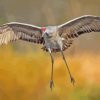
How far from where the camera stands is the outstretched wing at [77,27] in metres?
3.50

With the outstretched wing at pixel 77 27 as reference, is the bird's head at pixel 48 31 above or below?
below

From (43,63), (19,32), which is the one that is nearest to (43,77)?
(43,63)

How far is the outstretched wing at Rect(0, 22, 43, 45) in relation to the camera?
11.6ft

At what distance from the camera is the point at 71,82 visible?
156 inches

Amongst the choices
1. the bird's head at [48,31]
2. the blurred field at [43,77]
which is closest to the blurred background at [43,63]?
the blurred field at [43,77]

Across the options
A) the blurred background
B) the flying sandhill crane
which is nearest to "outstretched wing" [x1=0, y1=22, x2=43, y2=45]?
the flying sandhill crane

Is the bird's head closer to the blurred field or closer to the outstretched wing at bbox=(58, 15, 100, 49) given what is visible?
the outstretched wing at bbox=(58, 15, 100, 49)

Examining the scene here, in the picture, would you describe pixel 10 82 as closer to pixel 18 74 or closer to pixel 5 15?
pixel 18 74

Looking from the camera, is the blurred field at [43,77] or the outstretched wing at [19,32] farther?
the blurred field at [43,77]

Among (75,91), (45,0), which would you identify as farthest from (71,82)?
(45,0)

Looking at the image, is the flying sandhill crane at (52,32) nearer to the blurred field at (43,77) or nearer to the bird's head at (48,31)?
the bird's head at (48,31)

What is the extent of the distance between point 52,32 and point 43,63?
0.52 metres

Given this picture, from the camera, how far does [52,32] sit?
3518 millimetres

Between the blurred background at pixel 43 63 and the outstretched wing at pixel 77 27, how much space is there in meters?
0.34
